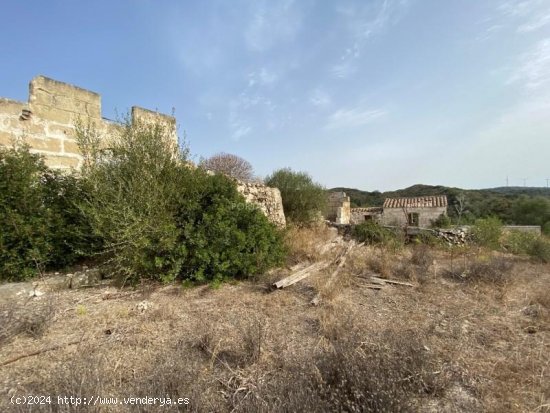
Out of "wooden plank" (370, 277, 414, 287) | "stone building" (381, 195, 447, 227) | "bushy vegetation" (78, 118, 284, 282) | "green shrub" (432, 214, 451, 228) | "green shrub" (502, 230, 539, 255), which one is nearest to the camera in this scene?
"bushy vegetation" (78, 118, 284, 282)

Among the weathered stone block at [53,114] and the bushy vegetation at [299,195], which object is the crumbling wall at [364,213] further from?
the weathered stone block at [53,114]

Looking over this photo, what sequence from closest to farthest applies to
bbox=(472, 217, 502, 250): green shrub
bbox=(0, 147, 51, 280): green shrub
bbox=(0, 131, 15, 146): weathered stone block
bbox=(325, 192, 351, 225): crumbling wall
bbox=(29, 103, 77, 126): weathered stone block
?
1. bbox=(0, 147, 51, 280): green shrub
2. bbox=(0, 131, 15, 146): weathered stone block
3. bbox=(29, 103, 77, 126): weathered stone block
4. bbox=(472, 217, 502, 250): green shrub
5. bbox=(325, 192, 351, 225): crumbling wall

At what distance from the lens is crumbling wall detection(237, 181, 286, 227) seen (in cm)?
933

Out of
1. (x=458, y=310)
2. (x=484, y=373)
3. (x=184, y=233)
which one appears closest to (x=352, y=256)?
(x=458, y=310)

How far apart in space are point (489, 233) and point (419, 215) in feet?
59.5

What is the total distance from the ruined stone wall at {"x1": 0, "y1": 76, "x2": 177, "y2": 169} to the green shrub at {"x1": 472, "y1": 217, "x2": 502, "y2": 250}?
949 centimetres

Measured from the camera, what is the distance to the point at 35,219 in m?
4.68

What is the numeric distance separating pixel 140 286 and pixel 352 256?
4912 mm

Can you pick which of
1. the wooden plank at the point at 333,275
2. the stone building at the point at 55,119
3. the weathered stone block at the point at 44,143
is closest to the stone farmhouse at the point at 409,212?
the wooden plank at the point at 333,275

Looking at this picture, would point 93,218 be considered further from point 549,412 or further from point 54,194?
point 549,412

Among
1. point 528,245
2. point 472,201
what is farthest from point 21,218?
point 472,201

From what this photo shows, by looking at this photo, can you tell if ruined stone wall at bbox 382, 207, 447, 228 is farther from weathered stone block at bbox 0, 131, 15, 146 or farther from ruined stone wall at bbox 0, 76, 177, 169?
weathered stone block at bbox 0, 131, 15, 146

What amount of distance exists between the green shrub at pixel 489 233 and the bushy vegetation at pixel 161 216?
7.50 metres

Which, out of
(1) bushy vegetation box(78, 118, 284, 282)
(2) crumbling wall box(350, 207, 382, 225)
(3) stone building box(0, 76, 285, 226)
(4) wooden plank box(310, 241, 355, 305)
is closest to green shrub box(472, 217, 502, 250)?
(4) wooden plank box(310, 241, 355, 305)
